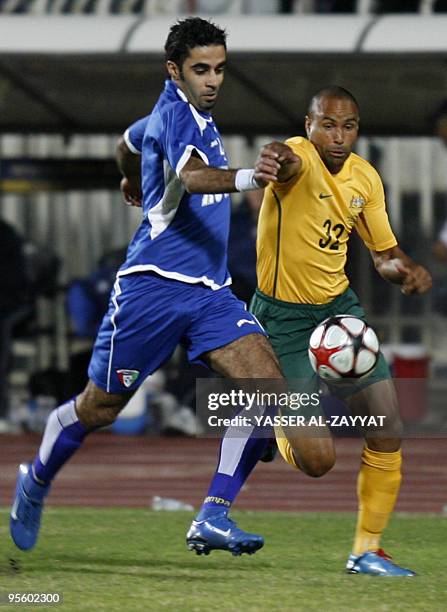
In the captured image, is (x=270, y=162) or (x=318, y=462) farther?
(x=318, y=462)

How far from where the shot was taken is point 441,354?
1412 cm

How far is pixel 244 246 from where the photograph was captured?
43.7 ft

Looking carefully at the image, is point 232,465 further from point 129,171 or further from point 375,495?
point 129,171

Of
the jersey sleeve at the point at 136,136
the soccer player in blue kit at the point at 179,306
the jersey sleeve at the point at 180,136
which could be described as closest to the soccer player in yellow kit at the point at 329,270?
the soccer player in blue kit at the point at 179,306

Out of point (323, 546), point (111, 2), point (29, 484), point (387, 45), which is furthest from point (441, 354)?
point (29, 484)

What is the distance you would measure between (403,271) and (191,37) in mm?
1265

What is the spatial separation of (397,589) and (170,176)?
185cm

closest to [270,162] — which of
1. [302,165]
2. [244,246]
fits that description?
[302,165]

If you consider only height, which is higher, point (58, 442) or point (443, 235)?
point (58, 442)

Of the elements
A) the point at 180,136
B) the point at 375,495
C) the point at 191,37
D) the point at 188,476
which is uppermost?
the point at 191,37

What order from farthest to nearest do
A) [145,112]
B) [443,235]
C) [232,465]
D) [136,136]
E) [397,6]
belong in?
[145,112] < [443,235] < [397,6] < [136,136] < [232,465]

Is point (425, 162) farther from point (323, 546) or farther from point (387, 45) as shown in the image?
point (323, 546)

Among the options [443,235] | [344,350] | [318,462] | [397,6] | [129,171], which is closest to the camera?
[344,350]

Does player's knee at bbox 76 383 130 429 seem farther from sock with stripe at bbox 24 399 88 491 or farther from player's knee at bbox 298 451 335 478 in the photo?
player's knee at bbox 298 451 335 478
